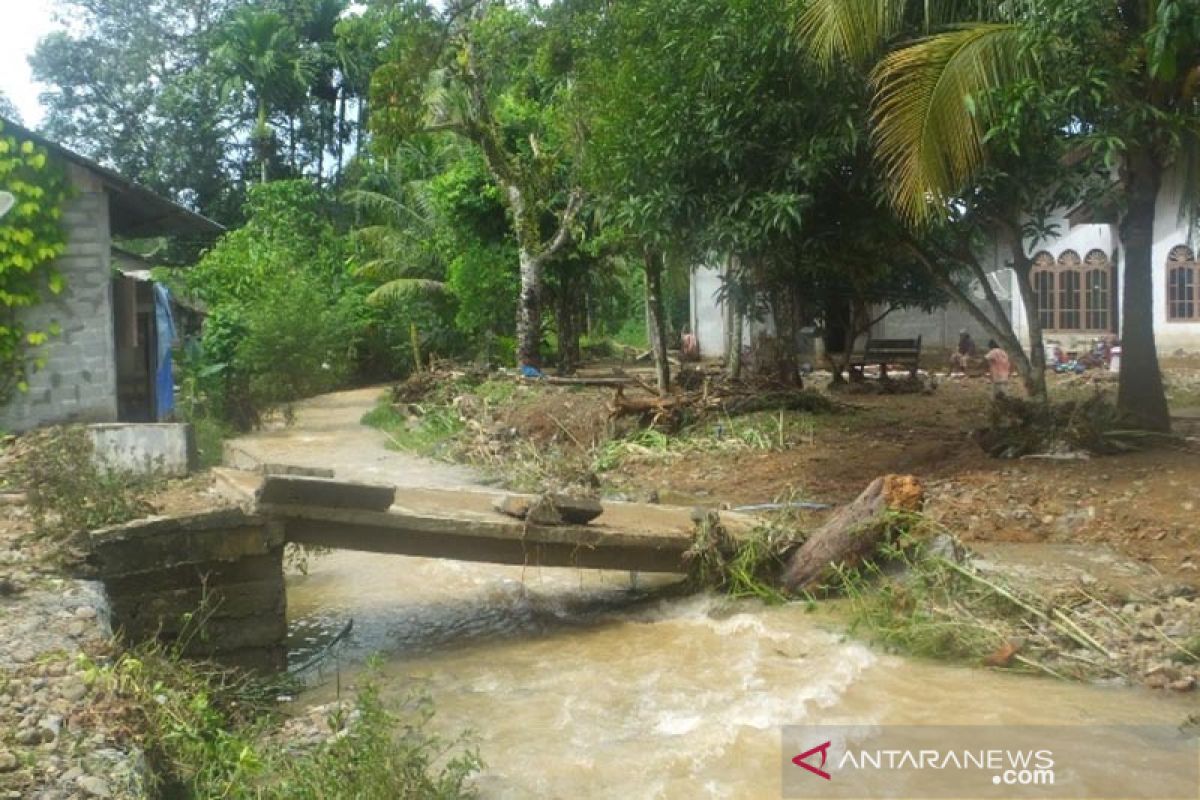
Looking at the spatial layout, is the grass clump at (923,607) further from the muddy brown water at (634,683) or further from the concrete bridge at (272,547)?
the concrete bridge at (272,547)

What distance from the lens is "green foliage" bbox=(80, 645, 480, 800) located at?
172 inches

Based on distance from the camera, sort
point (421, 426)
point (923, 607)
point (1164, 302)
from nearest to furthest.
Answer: point (923, 607) < point (421, 426) < point (1164, 302)

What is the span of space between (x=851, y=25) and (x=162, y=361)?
28.5 feet

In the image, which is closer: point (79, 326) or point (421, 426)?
point (79, 326)

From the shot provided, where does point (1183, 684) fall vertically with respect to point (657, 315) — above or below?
below

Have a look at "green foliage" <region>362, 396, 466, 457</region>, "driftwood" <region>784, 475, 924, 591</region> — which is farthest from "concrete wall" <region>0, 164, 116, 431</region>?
"driftwood" <region>784, 475, 924, 591</region>

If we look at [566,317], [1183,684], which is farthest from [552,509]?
[566,317]

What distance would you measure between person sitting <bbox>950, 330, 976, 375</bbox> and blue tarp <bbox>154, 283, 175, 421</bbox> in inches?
578

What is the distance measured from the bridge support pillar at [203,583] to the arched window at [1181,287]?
63.8 ft

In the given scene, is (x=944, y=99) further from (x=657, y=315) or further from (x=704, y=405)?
(x=657, y=315)

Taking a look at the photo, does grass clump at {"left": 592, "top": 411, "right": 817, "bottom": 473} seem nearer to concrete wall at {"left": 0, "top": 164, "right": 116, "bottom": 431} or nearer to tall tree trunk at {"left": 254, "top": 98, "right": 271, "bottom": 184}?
concrete wall at {"left": 0, "top": 164, "right": 116, "bottom": 431}

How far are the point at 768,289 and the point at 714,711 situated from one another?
917cm

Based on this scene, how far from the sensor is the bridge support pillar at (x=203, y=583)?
6.28m

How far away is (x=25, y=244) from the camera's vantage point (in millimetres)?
9984
